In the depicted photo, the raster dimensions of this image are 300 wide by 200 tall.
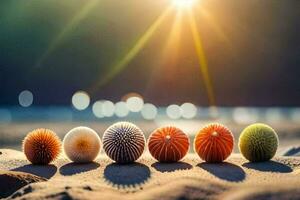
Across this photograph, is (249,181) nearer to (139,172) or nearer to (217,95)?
(139,172)

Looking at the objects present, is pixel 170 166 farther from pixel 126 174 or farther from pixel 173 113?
pixel 173 113

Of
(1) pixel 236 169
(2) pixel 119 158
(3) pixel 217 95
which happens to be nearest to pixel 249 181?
(1) pixel 236 169

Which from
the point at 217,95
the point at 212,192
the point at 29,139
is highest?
the point at 217,95

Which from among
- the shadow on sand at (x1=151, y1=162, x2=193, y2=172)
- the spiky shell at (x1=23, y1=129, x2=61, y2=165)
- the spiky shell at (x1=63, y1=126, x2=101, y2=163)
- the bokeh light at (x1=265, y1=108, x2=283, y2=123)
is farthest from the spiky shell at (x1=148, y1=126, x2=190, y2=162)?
the bokeh light at (x1=265, y1=108, x2=283, y2=123)

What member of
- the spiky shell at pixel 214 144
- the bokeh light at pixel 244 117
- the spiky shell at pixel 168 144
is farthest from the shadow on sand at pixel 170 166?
the bokeh light at pixel 244 117

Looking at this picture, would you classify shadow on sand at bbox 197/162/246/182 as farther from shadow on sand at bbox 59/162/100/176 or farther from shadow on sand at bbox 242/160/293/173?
shadow on sand at bbox 59/162/100/176

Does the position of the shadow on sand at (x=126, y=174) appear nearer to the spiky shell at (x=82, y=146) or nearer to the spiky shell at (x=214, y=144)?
the spiky shell at (x=82, y=146)
